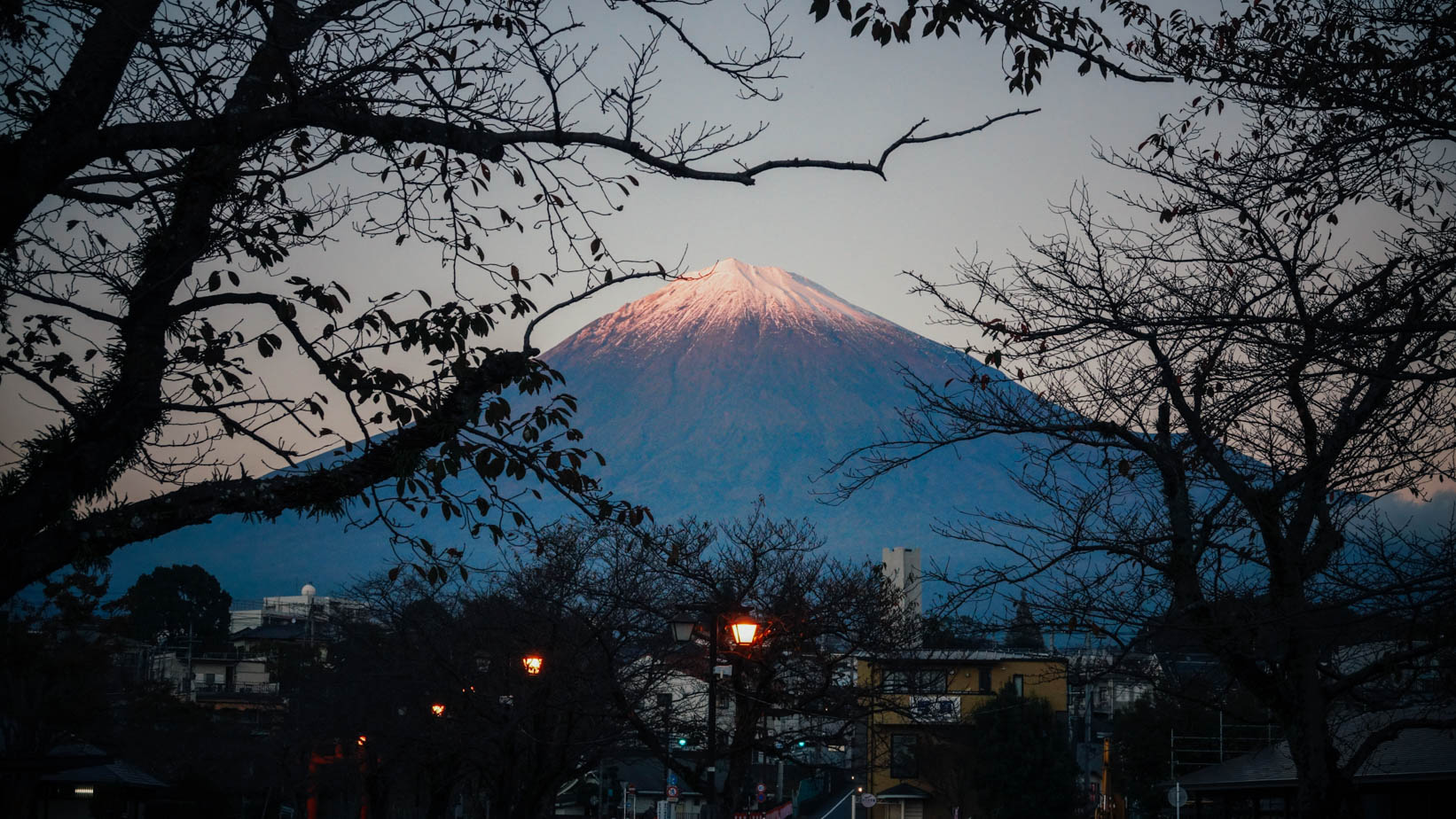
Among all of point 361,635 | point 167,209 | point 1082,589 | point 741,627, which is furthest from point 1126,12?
point 361,635

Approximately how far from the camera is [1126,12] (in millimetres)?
9711

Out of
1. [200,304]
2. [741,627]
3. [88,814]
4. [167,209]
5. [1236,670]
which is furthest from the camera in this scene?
[88,814]

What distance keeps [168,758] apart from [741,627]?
33605 millimetres

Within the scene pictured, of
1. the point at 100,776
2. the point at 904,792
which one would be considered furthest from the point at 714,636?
the point at 904,792

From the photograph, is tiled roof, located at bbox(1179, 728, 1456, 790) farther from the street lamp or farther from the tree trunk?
the street lamp

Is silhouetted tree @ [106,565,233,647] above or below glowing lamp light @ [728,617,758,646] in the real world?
above

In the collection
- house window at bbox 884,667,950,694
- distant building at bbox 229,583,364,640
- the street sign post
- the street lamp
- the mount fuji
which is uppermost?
the mount fuji

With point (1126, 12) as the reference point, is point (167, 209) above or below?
below

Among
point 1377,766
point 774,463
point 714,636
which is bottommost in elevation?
Result: point 1377,766

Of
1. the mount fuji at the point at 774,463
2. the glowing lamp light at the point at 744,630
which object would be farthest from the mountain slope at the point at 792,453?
the glowing lamp light at the point at 744,630

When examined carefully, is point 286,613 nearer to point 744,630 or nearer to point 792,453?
point 744,630

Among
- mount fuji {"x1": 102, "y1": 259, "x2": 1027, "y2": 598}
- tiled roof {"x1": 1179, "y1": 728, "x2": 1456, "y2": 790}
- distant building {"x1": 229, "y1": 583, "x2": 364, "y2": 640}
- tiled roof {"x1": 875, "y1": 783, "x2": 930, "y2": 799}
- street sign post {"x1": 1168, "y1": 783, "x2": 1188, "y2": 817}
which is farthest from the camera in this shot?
mount fuji {"x1": 102, "y1": 259, "x2": 1027, "y2": 598}

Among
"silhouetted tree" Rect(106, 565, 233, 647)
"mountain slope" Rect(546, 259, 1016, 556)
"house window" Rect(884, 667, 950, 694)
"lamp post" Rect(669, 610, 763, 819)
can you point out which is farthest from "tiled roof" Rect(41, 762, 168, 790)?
"mountain slope" Rect(546, 259, 1016, 556)

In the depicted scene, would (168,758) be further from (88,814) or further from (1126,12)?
(1126,12)
